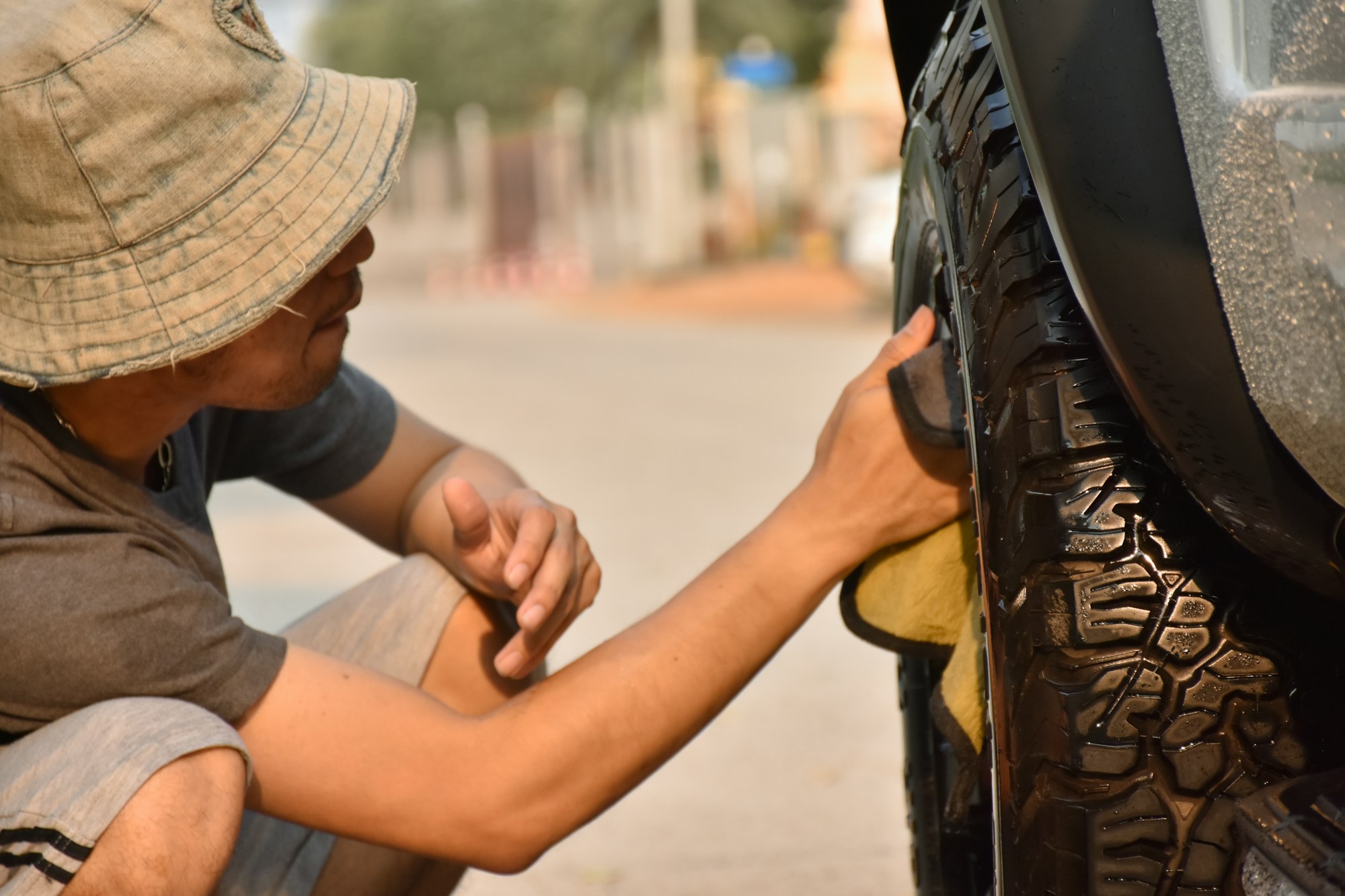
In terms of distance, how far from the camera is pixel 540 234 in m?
27.4

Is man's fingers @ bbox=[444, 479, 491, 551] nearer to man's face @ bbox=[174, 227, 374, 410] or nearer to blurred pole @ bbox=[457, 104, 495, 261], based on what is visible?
man's face @ bbox=[174, 227, 374, 410]

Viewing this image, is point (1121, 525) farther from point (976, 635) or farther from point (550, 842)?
point (550, 842)

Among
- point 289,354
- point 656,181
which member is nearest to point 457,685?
point 289,354

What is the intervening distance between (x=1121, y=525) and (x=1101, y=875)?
26cm

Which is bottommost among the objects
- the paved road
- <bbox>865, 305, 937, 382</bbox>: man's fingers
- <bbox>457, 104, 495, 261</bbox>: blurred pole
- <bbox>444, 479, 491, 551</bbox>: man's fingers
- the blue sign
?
the paved road

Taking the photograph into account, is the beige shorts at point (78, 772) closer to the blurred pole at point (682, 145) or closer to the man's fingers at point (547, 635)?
the man's fingers at point (547, 635)

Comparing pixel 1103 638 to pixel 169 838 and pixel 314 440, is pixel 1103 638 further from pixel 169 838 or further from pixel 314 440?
pixel 314 440

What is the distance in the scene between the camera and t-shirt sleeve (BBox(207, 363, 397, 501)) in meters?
2.02

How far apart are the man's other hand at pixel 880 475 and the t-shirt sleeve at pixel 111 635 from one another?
57 cm

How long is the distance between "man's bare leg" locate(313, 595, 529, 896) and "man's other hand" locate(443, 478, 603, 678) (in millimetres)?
127

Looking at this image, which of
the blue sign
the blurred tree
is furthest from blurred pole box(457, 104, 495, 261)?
the blurred tree

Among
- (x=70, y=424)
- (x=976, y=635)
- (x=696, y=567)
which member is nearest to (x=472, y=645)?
(x=70, y=424)

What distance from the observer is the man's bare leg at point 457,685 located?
73.7 inches

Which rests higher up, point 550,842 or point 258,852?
point 550,842
